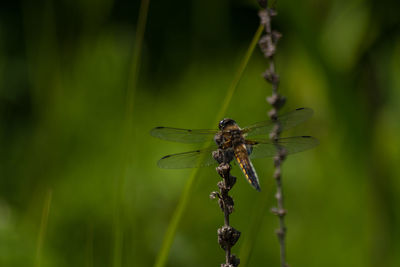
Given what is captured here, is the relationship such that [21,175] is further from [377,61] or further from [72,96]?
[377,61]

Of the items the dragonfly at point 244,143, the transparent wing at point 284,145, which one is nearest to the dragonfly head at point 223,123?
the dragonfly at point 244,143

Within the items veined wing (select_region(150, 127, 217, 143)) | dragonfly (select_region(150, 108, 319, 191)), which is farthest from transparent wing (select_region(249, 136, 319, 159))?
veined wing (select_region(150, 127, 217, 143))

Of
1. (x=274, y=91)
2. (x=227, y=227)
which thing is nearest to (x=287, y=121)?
(x=274, y=91)

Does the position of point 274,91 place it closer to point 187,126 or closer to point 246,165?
point 246,165

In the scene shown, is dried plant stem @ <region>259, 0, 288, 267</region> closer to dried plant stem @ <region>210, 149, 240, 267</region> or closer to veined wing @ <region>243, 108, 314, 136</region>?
veined wing @ <region>243, 108, 314, 136</region>

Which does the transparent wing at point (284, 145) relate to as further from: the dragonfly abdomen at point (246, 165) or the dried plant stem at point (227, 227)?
the dried plant stem at point (227, 227)

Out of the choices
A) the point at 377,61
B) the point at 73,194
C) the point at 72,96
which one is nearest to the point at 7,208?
the point at 73,194
